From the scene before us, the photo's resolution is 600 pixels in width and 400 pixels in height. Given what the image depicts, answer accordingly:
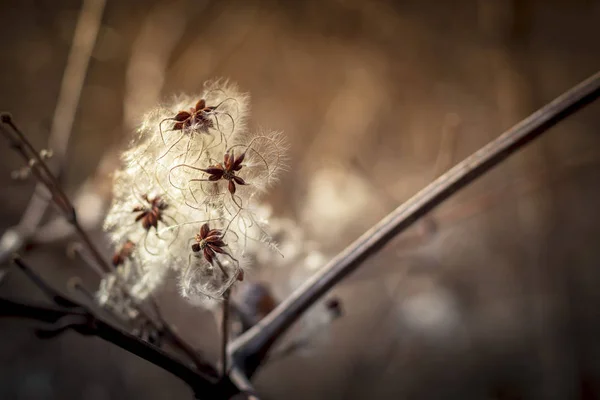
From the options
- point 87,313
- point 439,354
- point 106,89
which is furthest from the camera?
point 106,89

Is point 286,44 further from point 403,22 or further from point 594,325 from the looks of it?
point 594,325

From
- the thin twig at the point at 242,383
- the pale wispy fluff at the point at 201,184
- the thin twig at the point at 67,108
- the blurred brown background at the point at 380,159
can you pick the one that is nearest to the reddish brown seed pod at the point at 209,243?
the pale wispy fluff at the point at 201,184

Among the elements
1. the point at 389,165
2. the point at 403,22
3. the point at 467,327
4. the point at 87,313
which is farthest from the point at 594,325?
the point at 87,313

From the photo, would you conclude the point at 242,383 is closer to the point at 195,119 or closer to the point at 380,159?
the point at 195,119

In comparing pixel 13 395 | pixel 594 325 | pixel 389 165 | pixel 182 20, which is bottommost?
pixel 13 395

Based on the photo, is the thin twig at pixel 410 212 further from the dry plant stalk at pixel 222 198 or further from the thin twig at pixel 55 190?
the thin twig at pixel 55 190

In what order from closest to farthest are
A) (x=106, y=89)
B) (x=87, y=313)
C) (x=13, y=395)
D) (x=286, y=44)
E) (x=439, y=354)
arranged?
(x=87, y=313), (x=13, y=395), (x=439, y=354), (x=106, y=89), (x=286, y=44)
